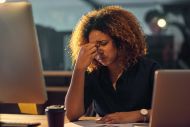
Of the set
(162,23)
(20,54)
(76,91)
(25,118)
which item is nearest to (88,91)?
(76,91)

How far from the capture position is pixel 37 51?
122 centimetres

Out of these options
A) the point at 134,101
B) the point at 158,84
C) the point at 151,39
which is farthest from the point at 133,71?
the point at 151,39

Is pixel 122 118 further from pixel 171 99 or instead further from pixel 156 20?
pixel 156 20

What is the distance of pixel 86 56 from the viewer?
5.71ft

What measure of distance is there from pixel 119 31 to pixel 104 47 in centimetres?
13

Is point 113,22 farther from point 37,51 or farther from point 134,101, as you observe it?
point 37,51

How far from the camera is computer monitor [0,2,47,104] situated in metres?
1.21

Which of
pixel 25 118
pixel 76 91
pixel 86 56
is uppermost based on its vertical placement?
pixel 86 56

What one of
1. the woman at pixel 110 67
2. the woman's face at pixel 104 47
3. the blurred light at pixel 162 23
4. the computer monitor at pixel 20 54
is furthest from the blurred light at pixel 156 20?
the computer monitor at pixel 20 54

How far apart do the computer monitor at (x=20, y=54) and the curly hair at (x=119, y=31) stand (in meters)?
0.65

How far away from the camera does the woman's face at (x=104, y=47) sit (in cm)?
178

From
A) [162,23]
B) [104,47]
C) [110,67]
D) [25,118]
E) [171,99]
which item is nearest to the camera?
[171,99]

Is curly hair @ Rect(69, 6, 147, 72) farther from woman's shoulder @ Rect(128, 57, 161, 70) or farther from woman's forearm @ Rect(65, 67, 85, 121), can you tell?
woman's forearm @ Rect(65, 67, 85, 121)

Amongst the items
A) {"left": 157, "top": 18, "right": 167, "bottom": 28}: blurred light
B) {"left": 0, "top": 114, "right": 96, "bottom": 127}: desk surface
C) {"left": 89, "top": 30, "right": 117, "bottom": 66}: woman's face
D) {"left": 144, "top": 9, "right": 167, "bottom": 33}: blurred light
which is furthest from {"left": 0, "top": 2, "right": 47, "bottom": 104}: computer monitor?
{"left": 157, "top": 18, "right": 167, "bottom": 28}: blurred light
